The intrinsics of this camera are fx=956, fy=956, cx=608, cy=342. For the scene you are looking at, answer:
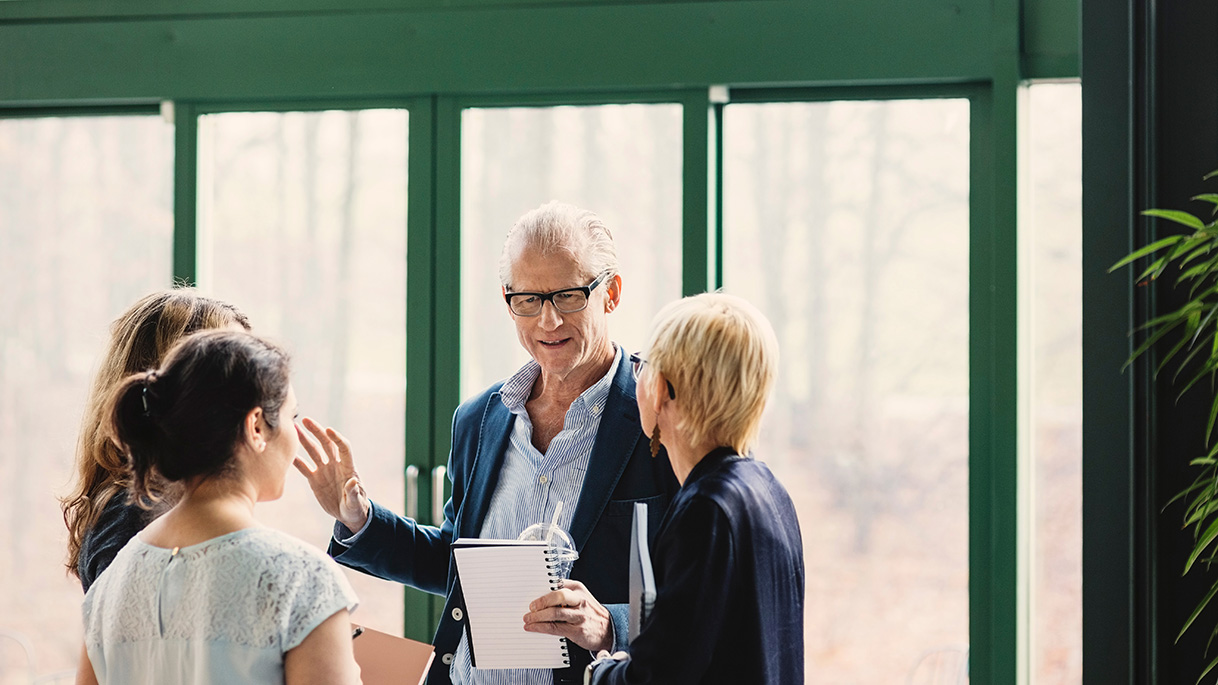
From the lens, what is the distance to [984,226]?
2.57 metres

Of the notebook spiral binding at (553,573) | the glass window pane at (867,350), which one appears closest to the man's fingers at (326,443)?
the notebook spiral binding at (553,573)

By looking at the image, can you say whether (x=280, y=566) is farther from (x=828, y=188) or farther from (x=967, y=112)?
(x=967, y=112)

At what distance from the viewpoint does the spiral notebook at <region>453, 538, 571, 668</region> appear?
1.58 metres

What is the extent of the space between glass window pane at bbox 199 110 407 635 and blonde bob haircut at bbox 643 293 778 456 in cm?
147

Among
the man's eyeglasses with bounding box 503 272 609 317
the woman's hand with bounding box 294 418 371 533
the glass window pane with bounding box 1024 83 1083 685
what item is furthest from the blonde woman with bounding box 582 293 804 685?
the glass window pane with bounding box 1024 83 1083 685

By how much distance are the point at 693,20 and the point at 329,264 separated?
1.26 meters

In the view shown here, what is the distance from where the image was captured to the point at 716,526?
4.52ft

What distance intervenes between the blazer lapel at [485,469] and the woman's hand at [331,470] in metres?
0.23

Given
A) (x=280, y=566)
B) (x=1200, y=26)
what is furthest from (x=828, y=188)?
(x=280, y=566)

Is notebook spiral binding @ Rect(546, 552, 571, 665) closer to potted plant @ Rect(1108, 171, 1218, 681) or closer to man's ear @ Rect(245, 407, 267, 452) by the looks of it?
man's ear @ Rect(245, 407, 267, 452)

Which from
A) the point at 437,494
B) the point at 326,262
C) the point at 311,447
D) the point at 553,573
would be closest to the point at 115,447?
the point at 311,447

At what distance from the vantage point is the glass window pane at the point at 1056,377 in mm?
2580

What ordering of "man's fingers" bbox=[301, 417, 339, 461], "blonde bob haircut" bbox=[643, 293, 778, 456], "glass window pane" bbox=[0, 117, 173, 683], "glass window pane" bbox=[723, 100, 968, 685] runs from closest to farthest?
"blonde bob haircut" bbox=[643, 293, 778, 456], "man's fingers" bbox=[301, 417, 339, 461], "glass window pane" bbox=[723, 100, 968, 685], "glass window pane" bbox=[0, 117, 173, 683]

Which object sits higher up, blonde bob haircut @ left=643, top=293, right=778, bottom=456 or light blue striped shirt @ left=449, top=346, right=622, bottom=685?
blonde bob haircut @ left=643, top=293, right=778, bottom=456
